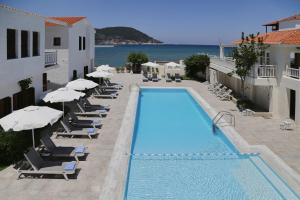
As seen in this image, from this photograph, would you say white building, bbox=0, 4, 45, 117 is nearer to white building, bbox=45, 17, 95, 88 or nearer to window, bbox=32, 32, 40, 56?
window, bbox=32, 32, 40, 56

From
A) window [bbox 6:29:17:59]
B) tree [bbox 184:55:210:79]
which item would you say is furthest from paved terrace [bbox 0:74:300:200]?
tree [bbox 184:55:210:79]

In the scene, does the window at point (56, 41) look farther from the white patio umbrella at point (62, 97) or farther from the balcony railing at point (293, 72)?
the balcony railing at point (293, 72)

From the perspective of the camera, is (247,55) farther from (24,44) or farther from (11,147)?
(11,147)

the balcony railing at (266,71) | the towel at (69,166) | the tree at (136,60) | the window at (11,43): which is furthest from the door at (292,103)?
the tree at (136,60)

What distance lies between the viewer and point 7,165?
12.1 metres

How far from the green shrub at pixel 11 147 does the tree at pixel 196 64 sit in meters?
29.2

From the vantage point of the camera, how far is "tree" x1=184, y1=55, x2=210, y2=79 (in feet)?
130

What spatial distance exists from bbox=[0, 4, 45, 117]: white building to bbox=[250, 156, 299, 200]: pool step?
10979 mm

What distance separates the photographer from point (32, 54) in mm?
19531

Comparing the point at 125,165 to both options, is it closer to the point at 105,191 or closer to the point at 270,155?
the point at 105,191

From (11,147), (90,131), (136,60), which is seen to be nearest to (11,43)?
(90,131)

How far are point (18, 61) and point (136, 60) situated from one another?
29775 mm

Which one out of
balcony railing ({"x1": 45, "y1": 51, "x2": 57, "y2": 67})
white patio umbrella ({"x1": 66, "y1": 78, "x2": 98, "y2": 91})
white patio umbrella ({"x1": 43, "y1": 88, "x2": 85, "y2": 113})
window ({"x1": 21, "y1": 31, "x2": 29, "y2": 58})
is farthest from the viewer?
balcony railing ({"x1": 45, "y1": 51, "x2": 57, "y2": 67})

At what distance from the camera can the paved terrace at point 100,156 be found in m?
10.1
